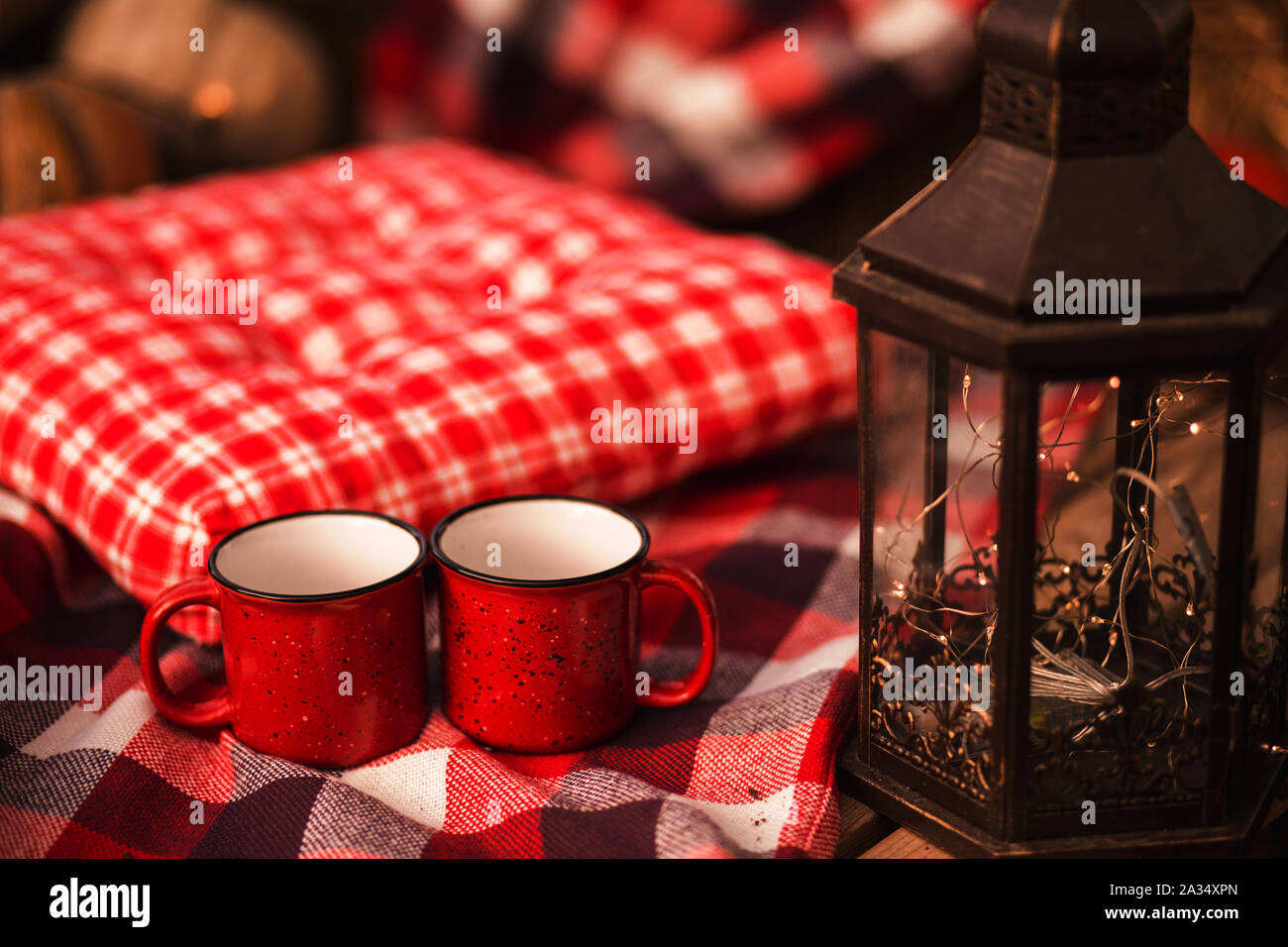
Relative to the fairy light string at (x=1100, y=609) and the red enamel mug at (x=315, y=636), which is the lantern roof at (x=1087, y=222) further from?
the red enamel mug at (x=315, y=636)

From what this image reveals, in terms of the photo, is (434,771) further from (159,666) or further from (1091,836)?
(1091,836)

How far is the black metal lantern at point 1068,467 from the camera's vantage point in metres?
0.47

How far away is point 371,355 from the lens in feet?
2.73

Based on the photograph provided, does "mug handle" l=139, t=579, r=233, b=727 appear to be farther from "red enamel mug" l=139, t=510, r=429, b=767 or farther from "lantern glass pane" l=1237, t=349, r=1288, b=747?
"lantern glass pane" l=1237, t=349, r=1288, b=747

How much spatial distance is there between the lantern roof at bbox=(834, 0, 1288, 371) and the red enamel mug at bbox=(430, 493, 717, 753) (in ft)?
0.58

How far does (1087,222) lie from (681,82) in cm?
76

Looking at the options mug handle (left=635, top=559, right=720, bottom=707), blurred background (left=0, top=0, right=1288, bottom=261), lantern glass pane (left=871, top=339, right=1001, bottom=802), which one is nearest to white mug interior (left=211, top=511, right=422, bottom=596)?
mug handle (left=635, top=559, right=720, bottom=707)

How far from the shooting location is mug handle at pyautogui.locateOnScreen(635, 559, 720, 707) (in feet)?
2.03

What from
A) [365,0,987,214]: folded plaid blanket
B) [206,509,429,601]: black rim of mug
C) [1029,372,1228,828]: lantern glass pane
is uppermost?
[365,0,987,214]: folded plaid blanket

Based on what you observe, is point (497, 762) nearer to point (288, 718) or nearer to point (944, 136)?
point (288, 718)

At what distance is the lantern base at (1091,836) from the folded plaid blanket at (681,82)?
675 mm

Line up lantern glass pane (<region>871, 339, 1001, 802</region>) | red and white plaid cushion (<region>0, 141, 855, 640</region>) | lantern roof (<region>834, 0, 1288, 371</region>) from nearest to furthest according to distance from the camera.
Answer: lantern roof (<region>834, 0, 1288, 371</region>), lantern glass pane (<region>871, 339, 1001, 802</region>), red and white plaid cushion (<region>0, 141, 855, 640</region>)

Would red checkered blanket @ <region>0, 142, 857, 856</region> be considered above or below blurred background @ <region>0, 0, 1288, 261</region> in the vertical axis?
below

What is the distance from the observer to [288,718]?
1.98ft
